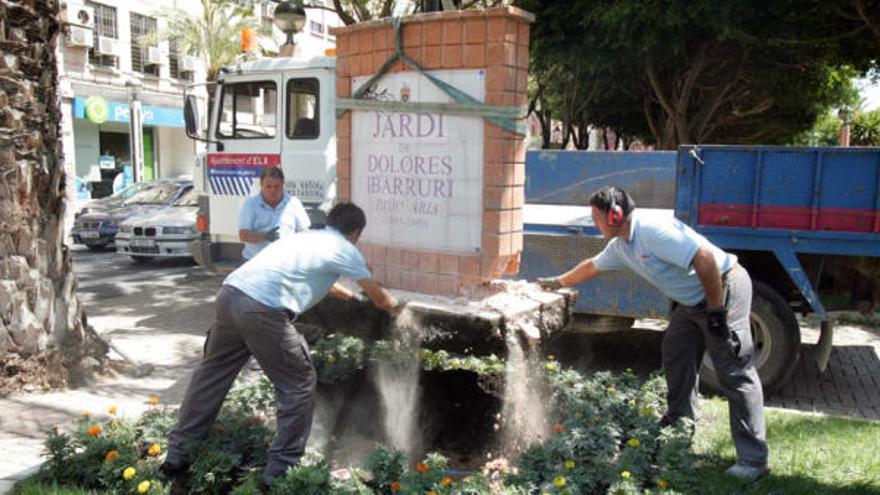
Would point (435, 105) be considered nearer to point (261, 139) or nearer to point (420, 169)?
point (420, 169)

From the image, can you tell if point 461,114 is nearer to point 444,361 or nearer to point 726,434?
point 444,361

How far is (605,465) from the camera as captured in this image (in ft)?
11.7

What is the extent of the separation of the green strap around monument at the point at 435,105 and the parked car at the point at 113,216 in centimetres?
1036

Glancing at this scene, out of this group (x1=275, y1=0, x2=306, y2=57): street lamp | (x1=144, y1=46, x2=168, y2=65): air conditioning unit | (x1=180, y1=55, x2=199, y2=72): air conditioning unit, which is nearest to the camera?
(x1=275, y1=0, x2=306, y2=57): street lamp

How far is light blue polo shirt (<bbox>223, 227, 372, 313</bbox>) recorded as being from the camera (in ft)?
11.2

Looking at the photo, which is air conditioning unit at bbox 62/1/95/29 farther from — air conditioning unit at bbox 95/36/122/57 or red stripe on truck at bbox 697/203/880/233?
red stripe on truck at bbox 697/203/880/233

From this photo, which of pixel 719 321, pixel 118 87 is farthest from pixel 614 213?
pixel 118 87

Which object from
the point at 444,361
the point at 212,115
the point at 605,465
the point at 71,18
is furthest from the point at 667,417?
the point at 71,18

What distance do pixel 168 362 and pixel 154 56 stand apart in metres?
22.8

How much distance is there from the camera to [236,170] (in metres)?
7.72

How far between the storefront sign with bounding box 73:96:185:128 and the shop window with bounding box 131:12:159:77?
159cm

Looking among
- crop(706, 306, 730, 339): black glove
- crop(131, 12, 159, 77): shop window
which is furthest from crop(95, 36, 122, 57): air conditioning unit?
crop(706, 306, 730, 339): black glove

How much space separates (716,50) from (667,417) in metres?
10.8

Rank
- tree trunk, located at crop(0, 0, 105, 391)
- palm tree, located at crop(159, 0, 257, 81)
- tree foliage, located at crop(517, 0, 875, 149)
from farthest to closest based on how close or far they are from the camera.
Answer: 1. palm tree, located at crop(159, 0, 257, 81)
2. tree foliage, located at crop(517, 0, 875, 149)
3. tree trunk, located at crop(0, 0, 105, 391)
